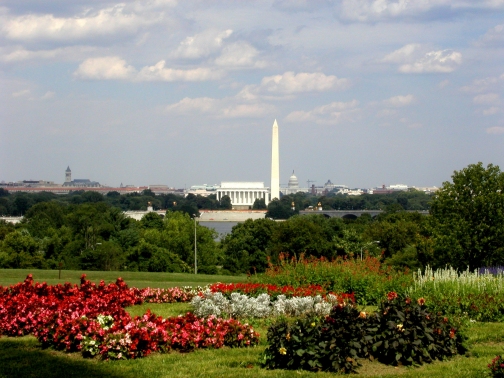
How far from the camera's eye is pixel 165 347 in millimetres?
11000

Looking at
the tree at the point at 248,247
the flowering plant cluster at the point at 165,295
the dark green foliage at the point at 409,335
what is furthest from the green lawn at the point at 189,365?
the tree at the point at 248,247

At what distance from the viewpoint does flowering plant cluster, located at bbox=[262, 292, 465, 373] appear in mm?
9555

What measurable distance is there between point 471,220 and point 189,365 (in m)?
24.8

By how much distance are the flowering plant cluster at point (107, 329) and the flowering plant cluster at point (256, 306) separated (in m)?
2.01

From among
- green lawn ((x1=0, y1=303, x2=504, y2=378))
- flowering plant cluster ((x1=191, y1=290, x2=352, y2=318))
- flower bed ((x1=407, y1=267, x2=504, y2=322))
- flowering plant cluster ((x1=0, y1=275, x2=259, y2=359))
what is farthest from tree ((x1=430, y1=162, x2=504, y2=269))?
flowering plant cluster ((x1=0, y1=275, x2=259, y2=359))

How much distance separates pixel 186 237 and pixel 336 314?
48.5 meters

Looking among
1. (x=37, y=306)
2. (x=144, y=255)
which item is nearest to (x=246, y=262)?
(x=144, y=255)

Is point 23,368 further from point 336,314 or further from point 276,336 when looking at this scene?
point 336,314

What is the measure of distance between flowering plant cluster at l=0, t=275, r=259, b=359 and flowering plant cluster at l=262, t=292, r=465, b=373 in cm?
167

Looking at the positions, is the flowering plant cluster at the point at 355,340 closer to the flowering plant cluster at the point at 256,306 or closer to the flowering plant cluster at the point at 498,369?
the flowering plant cluster at the point at 498,369

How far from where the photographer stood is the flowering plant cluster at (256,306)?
14.3m

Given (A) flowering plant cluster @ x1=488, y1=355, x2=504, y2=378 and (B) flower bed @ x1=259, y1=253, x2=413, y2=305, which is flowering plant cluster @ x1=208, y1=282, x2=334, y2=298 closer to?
(B) flower bed @ x1=259, y1=253, x2=413, y2=305

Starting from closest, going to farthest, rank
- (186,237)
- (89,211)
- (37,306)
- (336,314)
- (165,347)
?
1. (336,314)
2. (165,347)
3. (37,306)
4. (186,237)
5. (89,211)

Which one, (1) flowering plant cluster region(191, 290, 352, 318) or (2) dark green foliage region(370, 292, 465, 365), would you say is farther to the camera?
(1) flowering plant cluster region(191, 290, 352, 318)
